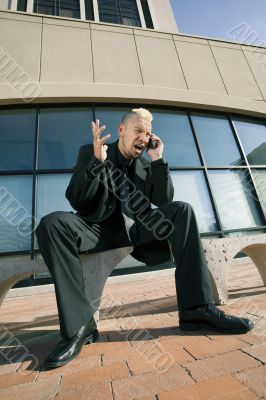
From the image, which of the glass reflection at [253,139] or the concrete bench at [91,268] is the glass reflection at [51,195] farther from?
the glass reflection at [253,139]

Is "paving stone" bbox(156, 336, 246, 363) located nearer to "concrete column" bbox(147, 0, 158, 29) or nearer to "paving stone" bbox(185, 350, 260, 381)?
"paving stone" bbox(185, 350, 260, 381)

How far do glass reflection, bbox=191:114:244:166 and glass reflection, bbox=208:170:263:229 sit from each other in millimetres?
382

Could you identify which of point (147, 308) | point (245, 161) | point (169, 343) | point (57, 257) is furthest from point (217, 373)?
point (245, 161)

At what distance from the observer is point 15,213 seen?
16.9 ft

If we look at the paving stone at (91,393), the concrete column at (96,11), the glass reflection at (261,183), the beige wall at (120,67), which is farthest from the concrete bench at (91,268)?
the concrete column at (96,11)

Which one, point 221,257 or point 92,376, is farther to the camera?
point 221,257

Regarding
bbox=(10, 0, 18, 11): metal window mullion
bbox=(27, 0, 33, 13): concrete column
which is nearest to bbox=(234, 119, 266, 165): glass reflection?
bbox=(27, 0, 33, 13): concrete column

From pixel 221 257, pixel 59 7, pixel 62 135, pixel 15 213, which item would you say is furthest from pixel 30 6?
pixel 221 257

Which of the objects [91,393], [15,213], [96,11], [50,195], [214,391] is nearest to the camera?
[214,391]

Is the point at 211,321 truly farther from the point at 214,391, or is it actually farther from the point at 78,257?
the point at 78,257

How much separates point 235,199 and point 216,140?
1834 millimetres

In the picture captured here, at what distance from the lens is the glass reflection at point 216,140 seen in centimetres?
666

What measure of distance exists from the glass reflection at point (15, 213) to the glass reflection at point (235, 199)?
15.1 feet

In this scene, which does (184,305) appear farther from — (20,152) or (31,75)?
(31,75)
